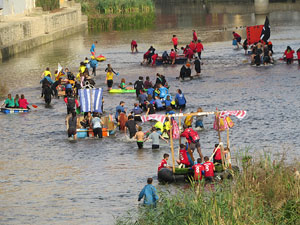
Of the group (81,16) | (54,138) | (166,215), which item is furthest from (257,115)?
(81,16)

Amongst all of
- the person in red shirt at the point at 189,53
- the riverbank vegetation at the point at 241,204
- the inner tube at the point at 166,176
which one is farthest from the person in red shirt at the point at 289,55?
the riverbank vegetation at the point at 241,204

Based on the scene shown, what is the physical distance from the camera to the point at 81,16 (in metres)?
90.8

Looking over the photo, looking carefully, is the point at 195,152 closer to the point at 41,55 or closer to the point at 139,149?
the point at 139,149

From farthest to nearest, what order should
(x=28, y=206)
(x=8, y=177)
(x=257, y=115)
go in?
(x=257, y=115), (x=8, y=177), (x=28, y=206)

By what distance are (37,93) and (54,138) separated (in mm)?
12626

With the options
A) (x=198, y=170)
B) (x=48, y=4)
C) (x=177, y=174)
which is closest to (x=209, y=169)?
(x=198, y=170)

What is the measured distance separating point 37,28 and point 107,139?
137 ft

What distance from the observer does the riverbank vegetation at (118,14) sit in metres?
88.9

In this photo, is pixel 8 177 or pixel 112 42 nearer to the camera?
pixel 8 177

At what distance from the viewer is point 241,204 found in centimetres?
1755

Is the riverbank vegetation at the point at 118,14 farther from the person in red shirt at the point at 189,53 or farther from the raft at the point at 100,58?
the person in red shirt at the point at 189,53

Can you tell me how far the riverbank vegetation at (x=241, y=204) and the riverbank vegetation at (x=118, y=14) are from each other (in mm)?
68319

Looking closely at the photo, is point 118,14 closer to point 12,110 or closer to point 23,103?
point 23,103

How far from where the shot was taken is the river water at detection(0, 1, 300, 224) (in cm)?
2241
